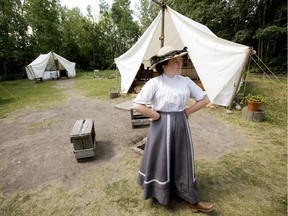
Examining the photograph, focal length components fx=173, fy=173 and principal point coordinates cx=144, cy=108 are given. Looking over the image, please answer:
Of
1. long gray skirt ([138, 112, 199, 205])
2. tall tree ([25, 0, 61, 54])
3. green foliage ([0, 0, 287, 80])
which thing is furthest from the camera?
tall tree ([25, 0, 61, 54])

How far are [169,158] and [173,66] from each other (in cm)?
98

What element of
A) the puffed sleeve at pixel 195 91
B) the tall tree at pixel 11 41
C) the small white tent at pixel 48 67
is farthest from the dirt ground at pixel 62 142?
the tall tree at pixel 11 41

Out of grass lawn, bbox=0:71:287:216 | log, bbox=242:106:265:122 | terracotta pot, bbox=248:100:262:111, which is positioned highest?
terracotta pot, bbox=248:100:262:111

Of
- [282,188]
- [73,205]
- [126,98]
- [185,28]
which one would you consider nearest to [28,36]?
[126,98]

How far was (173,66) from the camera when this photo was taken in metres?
1.75

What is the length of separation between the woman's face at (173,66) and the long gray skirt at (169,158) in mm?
433

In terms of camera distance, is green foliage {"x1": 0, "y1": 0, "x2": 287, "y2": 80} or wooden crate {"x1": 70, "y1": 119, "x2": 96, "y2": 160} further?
green foliage {"x1": 0, "y1": 0, "x2": 287, "y2": 80}

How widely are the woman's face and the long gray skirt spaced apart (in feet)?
1.42

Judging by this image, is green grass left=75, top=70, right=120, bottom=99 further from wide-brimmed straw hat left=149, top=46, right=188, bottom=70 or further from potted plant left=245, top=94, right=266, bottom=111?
wide-brimmed straw hat left=149, top=46, right=188, bottom=70

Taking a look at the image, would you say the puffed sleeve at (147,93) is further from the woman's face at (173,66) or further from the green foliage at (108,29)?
the green foliage at (108,29)

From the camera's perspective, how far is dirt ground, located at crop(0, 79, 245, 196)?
286cm

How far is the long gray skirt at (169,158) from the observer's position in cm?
183

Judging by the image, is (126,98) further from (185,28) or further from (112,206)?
(112,206)

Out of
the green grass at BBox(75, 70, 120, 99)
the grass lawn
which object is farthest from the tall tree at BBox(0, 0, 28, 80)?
the grass lawn
